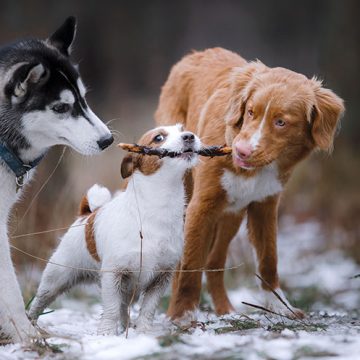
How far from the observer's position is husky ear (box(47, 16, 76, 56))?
487 cm

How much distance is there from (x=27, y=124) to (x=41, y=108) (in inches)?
4.8

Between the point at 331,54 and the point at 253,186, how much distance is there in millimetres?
6394

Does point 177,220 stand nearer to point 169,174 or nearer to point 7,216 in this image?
point 169,174

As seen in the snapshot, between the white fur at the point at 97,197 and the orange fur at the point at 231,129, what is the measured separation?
0.60m

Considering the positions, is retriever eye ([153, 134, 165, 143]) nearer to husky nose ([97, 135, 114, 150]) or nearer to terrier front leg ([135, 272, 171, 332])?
husky nose ([97, 135, 114, 150])

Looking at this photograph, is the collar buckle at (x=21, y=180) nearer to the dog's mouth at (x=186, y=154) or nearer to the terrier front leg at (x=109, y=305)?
the terrier front leg at (x=109, y=305)

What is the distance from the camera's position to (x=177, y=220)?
4660 mm

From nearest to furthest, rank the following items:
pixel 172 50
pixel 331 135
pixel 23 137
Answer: pixel 23 137 < pixel 331 135 < pixel 172 50

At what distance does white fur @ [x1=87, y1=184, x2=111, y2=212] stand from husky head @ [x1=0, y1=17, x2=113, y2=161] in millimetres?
733

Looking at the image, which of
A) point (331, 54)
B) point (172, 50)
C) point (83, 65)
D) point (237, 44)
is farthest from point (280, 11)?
point (331, 54)

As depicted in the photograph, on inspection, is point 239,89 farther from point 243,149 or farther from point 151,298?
point 151,298

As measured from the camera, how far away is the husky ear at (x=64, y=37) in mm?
4871

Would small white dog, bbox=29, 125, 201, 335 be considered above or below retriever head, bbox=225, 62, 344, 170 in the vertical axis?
below

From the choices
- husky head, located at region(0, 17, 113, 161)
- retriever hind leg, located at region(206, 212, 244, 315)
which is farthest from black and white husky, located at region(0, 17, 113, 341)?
retriever hind leg, located at region(206, 212, 244, 315)
